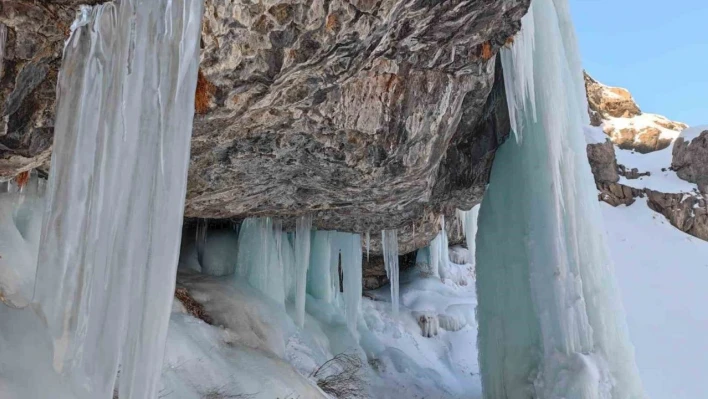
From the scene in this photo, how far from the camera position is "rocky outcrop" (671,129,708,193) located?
21312 mm

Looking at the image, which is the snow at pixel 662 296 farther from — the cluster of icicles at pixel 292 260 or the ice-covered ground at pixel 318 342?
the cluster of icicles at pixel 292 260

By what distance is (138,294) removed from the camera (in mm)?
3146

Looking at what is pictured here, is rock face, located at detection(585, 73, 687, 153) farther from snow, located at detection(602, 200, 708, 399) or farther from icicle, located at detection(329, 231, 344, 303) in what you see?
icicle, located at detection(329, 231, 344, 303)

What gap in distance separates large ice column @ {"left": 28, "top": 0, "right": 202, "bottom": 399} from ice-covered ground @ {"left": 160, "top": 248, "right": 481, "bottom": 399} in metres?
2.14

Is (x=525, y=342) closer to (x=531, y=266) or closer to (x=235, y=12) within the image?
(x=531, y=266)

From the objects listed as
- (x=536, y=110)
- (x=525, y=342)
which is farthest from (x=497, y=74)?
(x=525, y=342)

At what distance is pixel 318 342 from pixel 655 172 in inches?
769

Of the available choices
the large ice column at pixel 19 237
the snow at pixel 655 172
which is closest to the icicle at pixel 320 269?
the large ice column at pixel 19 237

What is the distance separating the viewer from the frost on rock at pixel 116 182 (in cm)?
315

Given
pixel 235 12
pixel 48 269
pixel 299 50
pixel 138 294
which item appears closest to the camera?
pixel 138 294

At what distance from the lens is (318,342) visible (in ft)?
31.3

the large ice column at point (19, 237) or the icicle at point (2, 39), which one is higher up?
the icicle at point (2, 39)

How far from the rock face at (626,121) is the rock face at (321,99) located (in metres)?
20.1

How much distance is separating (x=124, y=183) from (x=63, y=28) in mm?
1200
